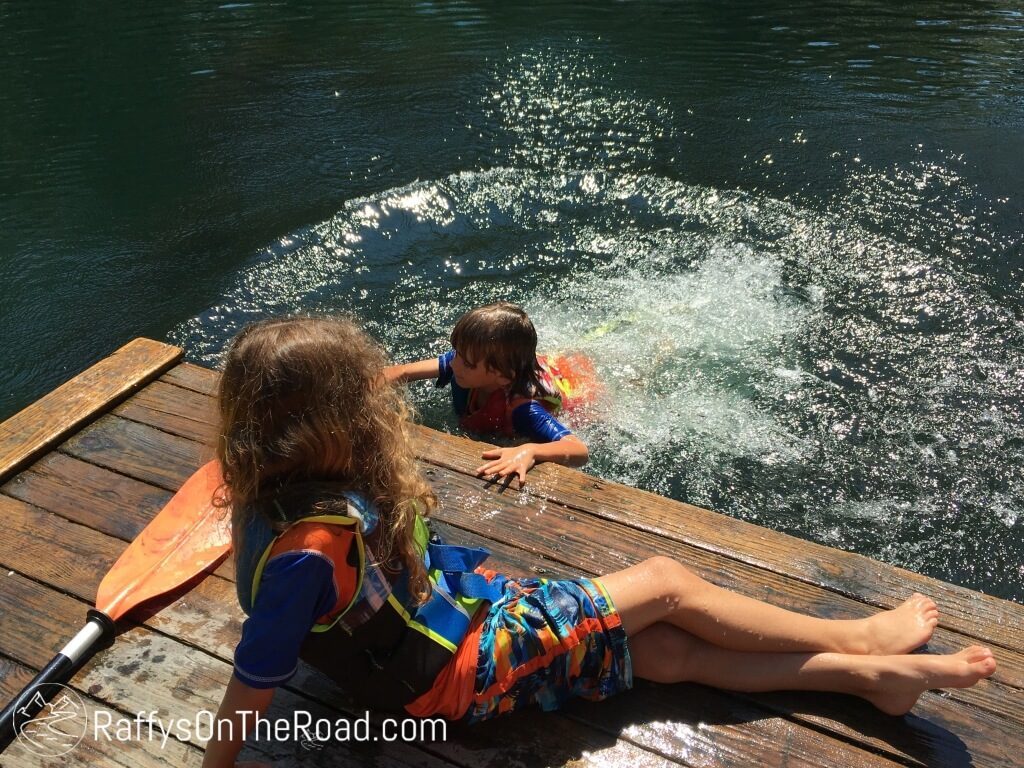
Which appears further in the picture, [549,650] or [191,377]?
[191,377]

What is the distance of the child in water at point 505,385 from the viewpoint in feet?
10.8

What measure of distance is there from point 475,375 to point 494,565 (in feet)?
3.68

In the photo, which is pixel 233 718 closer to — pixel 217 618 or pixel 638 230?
pixel 217 618

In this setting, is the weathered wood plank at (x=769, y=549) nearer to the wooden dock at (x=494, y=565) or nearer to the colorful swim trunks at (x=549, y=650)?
the wooden dock at (x=494, y=565)

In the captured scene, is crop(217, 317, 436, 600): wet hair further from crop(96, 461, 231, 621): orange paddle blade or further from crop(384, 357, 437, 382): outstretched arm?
crop(384, 357, 437, 382): outstretched arm

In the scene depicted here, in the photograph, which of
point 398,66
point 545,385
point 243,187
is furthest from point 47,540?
point 398,66

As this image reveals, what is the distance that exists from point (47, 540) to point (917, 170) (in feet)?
22.1

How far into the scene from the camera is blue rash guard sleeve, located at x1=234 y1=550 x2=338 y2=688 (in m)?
1.73

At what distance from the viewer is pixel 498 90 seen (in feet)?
28.4

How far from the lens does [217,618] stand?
252 centimetres

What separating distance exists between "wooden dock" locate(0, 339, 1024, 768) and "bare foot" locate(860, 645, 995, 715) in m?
0.08

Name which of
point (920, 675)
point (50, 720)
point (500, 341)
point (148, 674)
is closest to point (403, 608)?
point (148, 674)

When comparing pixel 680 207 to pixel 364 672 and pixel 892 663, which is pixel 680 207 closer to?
pixel 892 663

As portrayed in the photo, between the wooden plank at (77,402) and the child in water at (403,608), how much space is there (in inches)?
68.3
